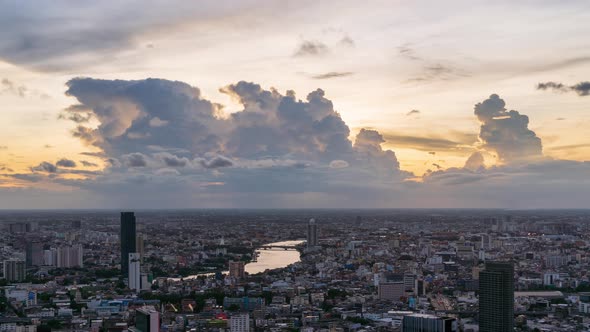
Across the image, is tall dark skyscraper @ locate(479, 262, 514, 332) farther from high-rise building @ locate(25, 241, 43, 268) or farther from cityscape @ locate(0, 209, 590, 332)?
high-rise building @ locate(25, 241, 43, 268)

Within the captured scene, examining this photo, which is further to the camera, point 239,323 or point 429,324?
point 239,323

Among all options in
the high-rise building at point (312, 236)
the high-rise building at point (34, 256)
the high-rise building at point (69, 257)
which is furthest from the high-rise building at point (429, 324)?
the high-rise building at point (312, 236)

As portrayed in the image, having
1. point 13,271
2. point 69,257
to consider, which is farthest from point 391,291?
point 69,257

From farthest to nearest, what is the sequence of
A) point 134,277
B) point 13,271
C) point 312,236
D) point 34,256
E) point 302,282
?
point 312,236, point 34,256, point 13,271, point 302,282, point 134,277

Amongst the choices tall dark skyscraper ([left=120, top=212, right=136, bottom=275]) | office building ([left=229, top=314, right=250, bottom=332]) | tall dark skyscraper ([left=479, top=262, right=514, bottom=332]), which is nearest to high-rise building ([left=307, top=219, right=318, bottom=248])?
tall dark skyscraper ([left=120, top=212, right=136, bottom=275])

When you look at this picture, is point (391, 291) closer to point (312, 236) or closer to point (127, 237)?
point (127, 237)

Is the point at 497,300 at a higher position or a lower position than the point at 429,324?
lower

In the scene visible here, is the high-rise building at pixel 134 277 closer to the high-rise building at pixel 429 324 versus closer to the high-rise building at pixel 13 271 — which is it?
the high-rise building at pixel 13 271
